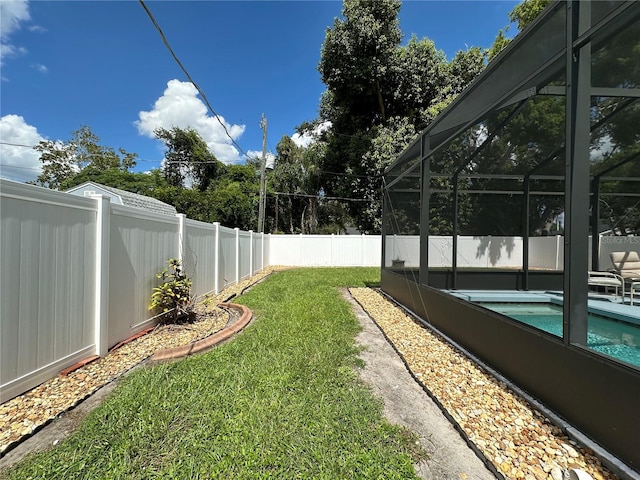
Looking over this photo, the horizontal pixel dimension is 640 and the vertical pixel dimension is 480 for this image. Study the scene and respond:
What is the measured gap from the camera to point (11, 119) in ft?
44.8

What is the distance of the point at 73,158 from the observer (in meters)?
26.3

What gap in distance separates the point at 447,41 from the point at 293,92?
26.0 ft

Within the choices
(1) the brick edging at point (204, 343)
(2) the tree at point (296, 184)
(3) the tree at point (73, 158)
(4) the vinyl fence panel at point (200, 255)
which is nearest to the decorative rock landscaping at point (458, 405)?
(1) the brick edging at point (204, 343)

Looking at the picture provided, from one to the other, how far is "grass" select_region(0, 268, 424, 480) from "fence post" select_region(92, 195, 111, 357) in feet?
2.23

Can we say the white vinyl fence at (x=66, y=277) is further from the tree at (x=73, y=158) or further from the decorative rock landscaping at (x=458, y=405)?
the tree at (x=73, y=158)

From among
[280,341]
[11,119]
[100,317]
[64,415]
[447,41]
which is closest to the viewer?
[64,415]

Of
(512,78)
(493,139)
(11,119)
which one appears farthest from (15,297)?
(11,119)

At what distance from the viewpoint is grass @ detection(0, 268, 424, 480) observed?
1.61 m

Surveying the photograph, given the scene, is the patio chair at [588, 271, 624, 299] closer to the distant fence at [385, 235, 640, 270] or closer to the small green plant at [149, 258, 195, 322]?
the distant fence at [385, 235, 640, 270]

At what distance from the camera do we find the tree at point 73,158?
2534 cm

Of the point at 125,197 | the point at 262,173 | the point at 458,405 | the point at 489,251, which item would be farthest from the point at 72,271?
the point at 262,173

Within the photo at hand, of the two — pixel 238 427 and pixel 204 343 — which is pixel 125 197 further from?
pixel 238 427

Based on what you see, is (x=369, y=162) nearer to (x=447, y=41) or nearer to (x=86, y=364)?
(x=447, y=41)

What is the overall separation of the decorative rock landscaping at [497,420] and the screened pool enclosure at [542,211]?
15 centimetres
